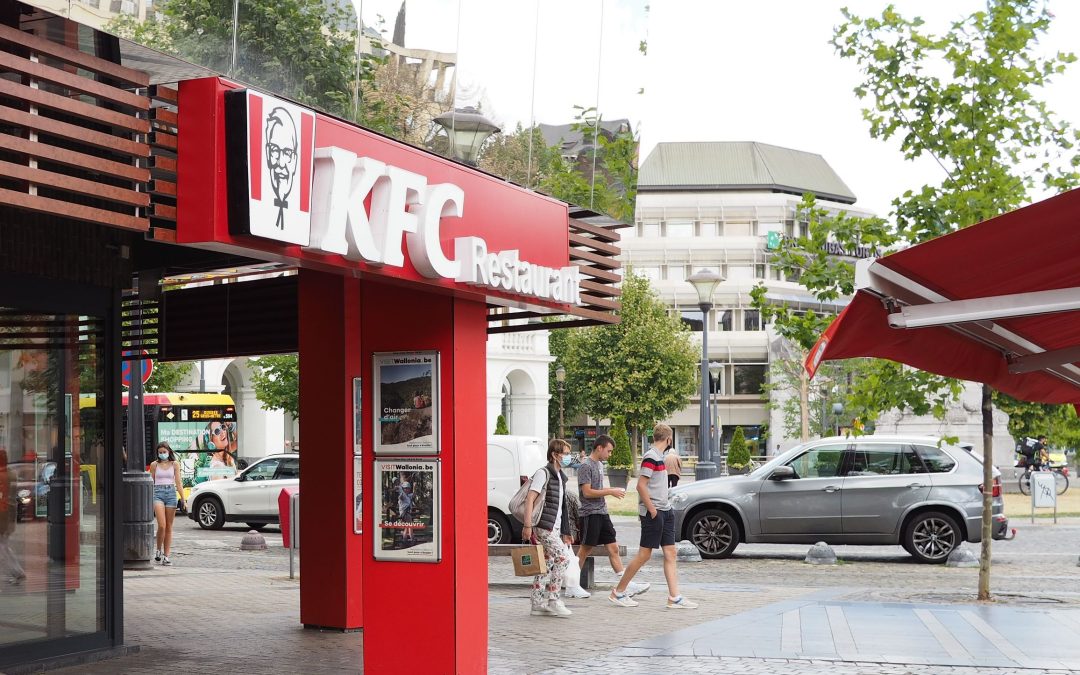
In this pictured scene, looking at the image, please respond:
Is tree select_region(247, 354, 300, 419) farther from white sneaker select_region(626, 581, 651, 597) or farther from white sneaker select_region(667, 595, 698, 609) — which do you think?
white sneaker select_region(667, 595, 698, 609)

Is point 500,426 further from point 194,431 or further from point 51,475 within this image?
point 51,475

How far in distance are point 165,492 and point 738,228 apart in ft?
228

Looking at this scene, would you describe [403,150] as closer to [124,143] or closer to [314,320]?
[124,143]

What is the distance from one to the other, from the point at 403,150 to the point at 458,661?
3.32 meters

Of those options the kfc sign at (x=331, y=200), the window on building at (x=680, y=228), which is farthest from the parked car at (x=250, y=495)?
the window on building at (x=680, y=228)

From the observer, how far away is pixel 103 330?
9773mm

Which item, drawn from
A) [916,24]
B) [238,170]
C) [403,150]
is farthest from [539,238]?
[916,24]

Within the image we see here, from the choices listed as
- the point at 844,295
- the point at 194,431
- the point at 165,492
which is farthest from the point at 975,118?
the point at 194,431

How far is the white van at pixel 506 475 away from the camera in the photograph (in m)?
19.7

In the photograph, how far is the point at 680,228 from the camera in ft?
278

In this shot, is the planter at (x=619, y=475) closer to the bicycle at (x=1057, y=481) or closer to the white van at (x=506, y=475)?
the bicycle at (x=1057, y=481)

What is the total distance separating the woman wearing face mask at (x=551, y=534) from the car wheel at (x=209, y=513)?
1539 cm

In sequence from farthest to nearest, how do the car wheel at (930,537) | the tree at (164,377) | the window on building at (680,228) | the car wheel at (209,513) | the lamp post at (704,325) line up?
the window on building at (680,228), the tree at (164,377), the lamp post at (704,325), the car wheel at (209,513), the car wheel at (930,537)

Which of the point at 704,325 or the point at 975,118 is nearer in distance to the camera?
the point at 975,118
